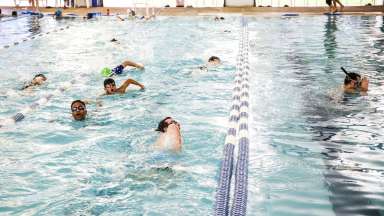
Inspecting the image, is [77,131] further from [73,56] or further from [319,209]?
[73,56]

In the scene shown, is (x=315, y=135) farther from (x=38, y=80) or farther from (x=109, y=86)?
(x=38, y=80)

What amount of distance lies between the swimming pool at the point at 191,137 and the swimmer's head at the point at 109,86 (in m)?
0.14

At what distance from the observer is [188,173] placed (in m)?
4.53

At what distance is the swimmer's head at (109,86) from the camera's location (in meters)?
7.51

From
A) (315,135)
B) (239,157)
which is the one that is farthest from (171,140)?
(315,135)

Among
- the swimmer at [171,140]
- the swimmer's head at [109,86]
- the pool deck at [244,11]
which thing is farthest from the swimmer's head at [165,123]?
the pool deck at [244,11]

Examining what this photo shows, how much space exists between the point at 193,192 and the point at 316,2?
77.2 feet

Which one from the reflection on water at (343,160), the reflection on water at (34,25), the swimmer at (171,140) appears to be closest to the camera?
the reflection on water at (343,160)

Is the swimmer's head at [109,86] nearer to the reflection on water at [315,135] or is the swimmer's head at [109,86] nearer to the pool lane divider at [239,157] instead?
the pool lane divider at [239,157]

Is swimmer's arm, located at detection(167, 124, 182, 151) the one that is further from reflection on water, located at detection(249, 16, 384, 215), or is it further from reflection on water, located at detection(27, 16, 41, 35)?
reflection on water, located at detection(27, 16, 41, 35)

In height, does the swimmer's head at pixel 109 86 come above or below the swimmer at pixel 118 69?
below

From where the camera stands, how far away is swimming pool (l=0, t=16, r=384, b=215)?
4000 millimetres

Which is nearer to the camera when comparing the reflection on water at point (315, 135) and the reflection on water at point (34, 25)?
the reflection on water at point (315, 135)

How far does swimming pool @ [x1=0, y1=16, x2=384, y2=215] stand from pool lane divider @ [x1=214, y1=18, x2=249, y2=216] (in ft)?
0.40
